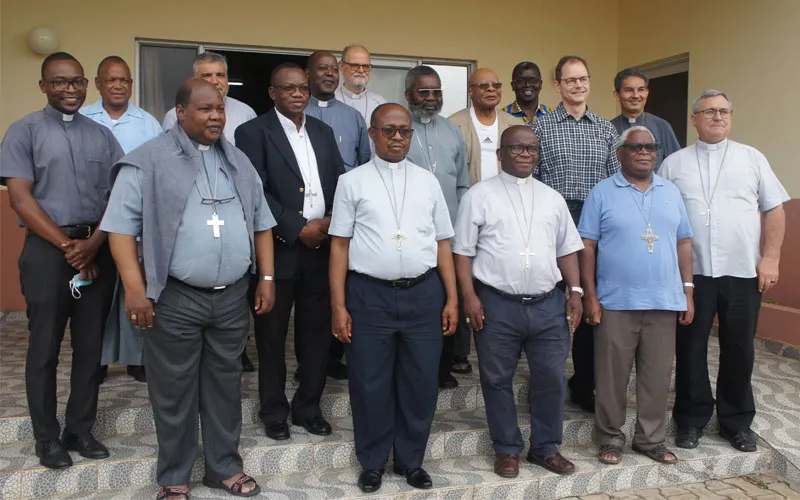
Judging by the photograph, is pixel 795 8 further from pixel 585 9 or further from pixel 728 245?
pixel 728 245

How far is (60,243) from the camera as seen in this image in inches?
147

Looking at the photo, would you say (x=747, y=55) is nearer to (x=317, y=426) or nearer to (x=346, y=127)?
(x=346, y=127)

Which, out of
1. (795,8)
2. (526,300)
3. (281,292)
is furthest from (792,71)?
(281,292)

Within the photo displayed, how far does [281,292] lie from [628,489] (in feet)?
7.74

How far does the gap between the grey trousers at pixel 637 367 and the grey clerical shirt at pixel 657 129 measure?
4.63 feet

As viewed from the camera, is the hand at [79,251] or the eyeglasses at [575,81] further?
the eyeglasses at [575,81]

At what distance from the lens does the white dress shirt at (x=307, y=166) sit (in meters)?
4.31

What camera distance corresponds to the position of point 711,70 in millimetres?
7918

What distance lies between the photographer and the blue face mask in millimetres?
3838

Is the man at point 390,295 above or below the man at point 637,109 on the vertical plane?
below

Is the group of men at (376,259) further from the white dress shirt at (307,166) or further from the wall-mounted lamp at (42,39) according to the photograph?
the wall-mounted lamp at (42,39)

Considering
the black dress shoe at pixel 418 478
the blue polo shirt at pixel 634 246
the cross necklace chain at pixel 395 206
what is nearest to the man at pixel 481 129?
the blue polo shirt at pixel 634 246

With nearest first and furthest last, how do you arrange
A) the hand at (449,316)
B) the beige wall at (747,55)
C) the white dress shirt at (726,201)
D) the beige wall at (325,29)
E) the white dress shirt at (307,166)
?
the hand at (449,316) → the white dress shirt at (307,166) → the white dress shirt at (726,201) → the beige wall at (747,55) → the beige wall at (325,29)

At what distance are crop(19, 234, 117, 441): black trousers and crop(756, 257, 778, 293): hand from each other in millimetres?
3802
